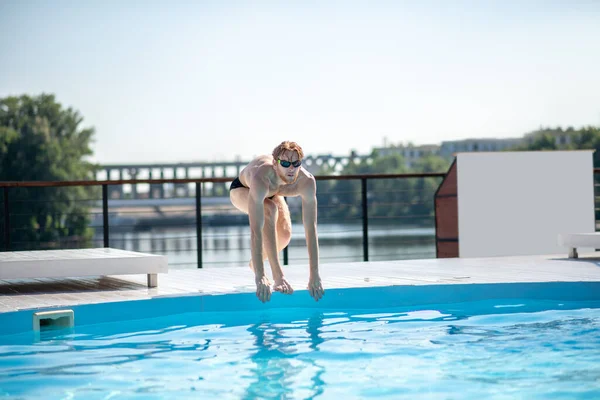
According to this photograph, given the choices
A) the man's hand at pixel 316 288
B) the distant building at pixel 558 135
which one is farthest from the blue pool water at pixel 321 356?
the distant building at pixel 558 135

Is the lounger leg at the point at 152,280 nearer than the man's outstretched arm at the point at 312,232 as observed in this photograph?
No

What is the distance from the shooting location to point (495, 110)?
2216 inches

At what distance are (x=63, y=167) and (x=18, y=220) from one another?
5.69 meters

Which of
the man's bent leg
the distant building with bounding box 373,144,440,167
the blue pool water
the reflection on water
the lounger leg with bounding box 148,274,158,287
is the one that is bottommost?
the reflection on water

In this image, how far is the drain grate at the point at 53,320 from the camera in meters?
2.92

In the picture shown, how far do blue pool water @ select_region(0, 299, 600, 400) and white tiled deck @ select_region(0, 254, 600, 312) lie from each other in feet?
0.82

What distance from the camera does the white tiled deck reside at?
342 centimetres

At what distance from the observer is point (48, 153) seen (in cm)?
4197

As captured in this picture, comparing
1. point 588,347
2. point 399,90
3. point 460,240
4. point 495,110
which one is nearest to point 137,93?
point 399,90

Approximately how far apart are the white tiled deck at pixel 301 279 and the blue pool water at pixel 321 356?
249mm

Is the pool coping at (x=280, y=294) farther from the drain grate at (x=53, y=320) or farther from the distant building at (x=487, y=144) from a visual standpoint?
the distant building at (x=487, y=144)

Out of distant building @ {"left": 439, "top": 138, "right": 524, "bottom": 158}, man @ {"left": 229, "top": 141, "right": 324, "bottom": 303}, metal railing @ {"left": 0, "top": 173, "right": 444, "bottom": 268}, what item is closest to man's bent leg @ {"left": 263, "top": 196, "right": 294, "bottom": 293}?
man @ {"left": 229, "top": 141, "right": 324, "bottom": 303}

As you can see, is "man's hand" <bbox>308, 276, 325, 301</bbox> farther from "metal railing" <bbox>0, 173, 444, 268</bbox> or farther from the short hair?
"metal railing" <bbox>0, 173, 444, 268</bbox>

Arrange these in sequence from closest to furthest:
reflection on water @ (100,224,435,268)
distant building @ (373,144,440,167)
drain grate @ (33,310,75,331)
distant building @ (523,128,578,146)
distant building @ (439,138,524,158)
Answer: drain grate @ (33,310,75,331) → reflection on water @ (100,224,435,268) → distant building @ (523,128,578,146) → distant building @ (439,138,524,158) → distant building @ (373,144,440,167)
